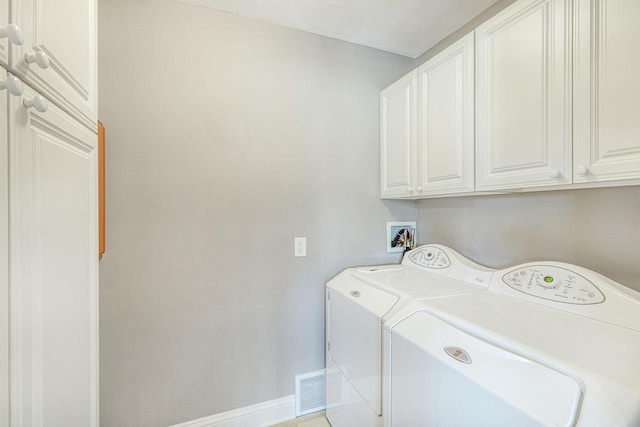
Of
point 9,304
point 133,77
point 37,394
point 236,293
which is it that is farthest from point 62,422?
point 133,77

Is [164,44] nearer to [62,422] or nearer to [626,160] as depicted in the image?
[62,422]

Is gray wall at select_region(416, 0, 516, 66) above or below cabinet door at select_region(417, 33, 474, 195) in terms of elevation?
above

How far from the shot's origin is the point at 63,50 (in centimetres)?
71

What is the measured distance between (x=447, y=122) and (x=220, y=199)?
1333mm

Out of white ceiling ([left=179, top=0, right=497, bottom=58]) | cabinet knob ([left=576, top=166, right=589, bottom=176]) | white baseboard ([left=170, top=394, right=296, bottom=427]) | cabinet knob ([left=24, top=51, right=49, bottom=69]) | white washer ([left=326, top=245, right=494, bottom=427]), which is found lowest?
white baseboard ([left=170, top=394, right=296, bottom=427])

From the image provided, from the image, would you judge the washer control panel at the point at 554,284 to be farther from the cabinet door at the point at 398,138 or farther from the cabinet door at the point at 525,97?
the cabinet door at the point at 398,138

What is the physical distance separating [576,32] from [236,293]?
1.90 m

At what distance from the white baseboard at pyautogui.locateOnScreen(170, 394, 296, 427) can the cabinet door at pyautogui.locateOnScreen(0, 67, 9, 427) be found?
4.38ft

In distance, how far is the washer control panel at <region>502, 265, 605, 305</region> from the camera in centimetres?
100

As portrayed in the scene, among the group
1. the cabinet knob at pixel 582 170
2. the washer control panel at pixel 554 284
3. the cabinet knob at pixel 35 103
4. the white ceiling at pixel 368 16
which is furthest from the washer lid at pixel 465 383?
the white ceiling at pixel 368 16

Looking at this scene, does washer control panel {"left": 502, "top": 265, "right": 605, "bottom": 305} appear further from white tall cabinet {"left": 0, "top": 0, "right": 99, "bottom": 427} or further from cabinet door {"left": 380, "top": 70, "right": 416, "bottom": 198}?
white tall cabinet {"left": 0, "top": 0, "right": 99, "bottom": 427}

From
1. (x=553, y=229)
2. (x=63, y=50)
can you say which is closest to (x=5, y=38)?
(x=63, y=50)

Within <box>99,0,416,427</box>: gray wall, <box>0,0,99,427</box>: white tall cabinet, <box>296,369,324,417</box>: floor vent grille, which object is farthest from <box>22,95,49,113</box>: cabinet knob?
<box>296,369,324,417</box>: floor vent grille

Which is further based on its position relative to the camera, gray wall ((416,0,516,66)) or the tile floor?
the tile floor
